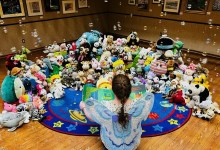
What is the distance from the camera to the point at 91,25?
18.4 ft

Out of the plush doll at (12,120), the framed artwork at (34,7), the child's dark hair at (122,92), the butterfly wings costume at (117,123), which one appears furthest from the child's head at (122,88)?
the framed artwork at (34,7)

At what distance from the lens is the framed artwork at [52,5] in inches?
181

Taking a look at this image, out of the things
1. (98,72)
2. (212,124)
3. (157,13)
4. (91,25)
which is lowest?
(212,124)

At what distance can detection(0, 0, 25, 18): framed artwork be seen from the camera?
155 inches

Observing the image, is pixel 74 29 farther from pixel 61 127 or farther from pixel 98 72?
pixel 61 127

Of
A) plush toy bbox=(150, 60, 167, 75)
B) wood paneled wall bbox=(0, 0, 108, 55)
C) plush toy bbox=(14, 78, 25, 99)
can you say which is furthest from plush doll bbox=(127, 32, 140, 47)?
plush toy bbox=(14, 78, 25, 99)

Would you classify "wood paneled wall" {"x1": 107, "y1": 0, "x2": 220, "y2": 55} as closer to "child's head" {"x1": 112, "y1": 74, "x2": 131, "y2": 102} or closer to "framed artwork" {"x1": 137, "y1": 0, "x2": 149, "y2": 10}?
"framed artwork" {"x1": 137, "y1": 0, "x2": 149, "y2": 10}

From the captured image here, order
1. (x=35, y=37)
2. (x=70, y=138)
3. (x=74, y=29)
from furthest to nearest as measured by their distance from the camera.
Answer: (x=74, y=29)
(x=35, y=37)
(x=70, y=138)

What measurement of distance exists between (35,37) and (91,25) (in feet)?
5.44

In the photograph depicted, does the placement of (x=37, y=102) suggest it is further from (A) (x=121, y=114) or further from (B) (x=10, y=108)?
(A) (x=121, y=114)

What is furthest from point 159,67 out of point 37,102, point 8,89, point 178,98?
point 8,89

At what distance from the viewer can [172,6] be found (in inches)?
181

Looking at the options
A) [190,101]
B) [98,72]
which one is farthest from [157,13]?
[190,101]

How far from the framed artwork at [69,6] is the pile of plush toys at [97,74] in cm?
164
